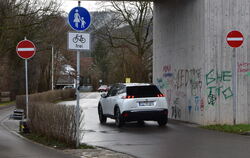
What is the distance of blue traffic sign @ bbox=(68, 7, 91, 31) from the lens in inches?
463

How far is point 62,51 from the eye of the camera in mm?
64625

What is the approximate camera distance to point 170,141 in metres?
12.9

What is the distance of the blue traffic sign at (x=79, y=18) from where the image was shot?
11.8m

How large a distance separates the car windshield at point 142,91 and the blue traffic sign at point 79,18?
5.80 metres

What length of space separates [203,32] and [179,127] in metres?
3.50

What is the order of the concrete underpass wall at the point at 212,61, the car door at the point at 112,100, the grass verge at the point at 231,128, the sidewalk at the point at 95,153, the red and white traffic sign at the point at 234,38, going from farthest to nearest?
the car door at the point at 112,100 < the concrete underpass wall at the point at 212,61 < the red and white traffic sign at the point at 234,38 < the grass verge at the point at 231,128 < the sidewalk at the point at 95,153

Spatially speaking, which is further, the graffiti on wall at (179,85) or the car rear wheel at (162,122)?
the graffiti on wall at (179,85)

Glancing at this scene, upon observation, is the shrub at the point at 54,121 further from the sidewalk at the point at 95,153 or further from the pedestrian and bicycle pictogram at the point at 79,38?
the pedestrian and bicycle pictogram at the point at 79,38

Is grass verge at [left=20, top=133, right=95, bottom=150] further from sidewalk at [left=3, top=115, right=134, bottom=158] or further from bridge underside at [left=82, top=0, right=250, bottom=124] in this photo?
bridge underside at [left=82, top=0, right=250, bottom=124]

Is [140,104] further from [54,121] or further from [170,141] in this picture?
[54,121]

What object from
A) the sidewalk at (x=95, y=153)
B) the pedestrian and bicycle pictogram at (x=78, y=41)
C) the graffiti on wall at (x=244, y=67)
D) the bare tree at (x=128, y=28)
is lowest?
the sidewalk at (x=95, y=153)

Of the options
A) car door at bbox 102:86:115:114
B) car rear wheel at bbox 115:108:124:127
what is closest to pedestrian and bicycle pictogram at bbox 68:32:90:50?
car rear wheel at bbox 115:108:124:127

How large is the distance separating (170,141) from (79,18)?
4058mm

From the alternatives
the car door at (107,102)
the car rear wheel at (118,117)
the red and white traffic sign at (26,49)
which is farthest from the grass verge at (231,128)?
the red and white traffic sign at (26,49)
